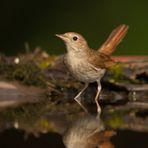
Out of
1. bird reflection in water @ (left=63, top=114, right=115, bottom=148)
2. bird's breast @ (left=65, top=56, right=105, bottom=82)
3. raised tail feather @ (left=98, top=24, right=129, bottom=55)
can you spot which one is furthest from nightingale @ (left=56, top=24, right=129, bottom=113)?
bird reflection in water @ (left=63, top=114, right=115, bottom=148)

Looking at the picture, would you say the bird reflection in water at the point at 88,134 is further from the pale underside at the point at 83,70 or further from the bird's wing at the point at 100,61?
the bird's wing at the point at 100,61

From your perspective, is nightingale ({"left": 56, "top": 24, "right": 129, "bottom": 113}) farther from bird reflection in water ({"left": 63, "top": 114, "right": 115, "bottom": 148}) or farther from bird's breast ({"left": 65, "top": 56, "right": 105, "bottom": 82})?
bird reflection in water ({"left": 63, "top": 114, "right": 115, "bottom": 148})

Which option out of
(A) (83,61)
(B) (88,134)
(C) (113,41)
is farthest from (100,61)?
(B) (88,134)

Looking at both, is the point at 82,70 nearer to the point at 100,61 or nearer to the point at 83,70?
the point at 83,70

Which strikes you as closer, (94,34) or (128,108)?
(128,108)

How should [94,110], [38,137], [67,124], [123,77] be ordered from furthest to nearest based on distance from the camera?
[123,77] → [94,110] → [67,124] → [38,137]

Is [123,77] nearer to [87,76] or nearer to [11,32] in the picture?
[87,76]

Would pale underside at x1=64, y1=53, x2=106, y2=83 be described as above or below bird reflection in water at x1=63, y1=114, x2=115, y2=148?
below

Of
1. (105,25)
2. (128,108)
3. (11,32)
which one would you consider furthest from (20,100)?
(11,32)
